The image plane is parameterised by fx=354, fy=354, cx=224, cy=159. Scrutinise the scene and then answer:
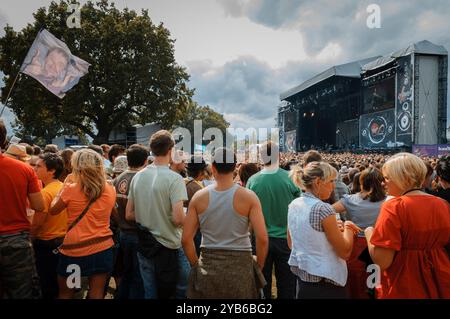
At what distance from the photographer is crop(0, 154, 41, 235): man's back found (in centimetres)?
280

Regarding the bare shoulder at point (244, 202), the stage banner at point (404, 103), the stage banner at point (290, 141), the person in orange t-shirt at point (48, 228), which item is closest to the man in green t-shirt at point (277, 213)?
the bare shoulder at point (244, 202)

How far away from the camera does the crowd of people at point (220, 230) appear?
2.26 metres

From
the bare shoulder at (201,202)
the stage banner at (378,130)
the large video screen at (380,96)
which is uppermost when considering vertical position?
the large video screen at (380,96)

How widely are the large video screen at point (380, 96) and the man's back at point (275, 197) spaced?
2312 centimetres

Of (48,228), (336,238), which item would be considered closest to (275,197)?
(336,238)

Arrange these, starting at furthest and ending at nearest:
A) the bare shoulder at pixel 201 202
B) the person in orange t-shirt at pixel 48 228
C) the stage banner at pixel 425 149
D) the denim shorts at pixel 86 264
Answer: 1. the stage banner at pixel 425 149
2. the person in orange t-shirt at pixel 48 228
3. the denim shorts at pixel 86 264
4. the bare shoulder at pixel 201 202

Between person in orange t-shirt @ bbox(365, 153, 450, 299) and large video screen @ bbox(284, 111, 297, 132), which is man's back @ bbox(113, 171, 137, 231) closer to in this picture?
person in orange t-shirt @ bbox(365, 153, 450, 299)

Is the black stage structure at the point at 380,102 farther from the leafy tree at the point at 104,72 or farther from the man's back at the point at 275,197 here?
the man's back at the point at 275,197

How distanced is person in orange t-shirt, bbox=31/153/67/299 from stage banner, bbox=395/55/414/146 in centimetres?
2231

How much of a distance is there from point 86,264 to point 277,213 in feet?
6.18

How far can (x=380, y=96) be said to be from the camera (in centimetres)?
2538

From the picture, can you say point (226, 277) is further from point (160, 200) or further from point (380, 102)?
point (380, 102)

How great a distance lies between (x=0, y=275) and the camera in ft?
9.14
